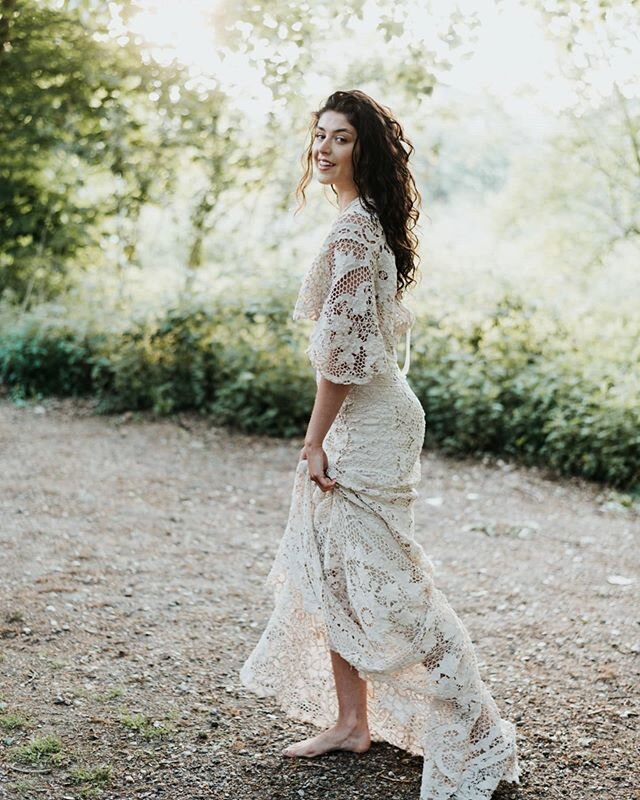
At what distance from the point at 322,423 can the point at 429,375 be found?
4.74m

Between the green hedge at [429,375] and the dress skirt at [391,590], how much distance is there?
4.10 metres

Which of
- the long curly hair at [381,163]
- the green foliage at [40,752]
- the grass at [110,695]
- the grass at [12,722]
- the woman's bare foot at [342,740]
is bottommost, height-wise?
the grass at [12,722]

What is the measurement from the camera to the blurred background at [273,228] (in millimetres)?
6543

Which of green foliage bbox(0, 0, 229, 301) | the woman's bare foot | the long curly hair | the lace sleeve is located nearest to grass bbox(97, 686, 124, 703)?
the woman's bare foot

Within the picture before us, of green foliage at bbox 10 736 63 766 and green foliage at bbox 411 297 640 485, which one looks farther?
green foliage at bbox 411 297 640 485

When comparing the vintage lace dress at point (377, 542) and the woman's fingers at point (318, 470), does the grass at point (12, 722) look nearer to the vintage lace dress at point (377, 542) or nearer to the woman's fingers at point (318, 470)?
the vintage lace dress at point (377, 542)

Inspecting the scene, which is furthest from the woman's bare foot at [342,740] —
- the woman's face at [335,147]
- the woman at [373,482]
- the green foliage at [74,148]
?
the green foliage at [74,148]

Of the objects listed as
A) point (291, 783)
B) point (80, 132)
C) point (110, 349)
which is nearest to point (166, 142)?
point (80, 132)

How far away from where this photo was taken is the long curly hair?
8.55 feet

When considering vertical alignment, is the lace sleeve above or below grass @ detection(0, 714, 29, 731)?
above

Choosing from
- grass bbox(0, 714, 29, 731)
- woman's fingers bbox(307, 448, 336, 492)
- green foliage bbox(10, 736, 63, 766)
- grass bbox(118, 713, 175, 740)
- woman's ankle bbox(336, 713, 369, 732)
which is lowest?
grass bbox(0, 714, 29, 731)

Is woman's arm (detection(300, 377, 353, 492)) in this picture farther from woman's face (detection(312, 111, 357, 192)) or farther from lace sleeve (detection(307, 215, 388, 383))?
woman's face (detection(312, 111, 357, 192))

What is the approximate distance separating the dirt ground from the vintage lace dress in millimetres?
214

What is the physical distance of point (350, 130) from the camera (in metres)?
2.61
